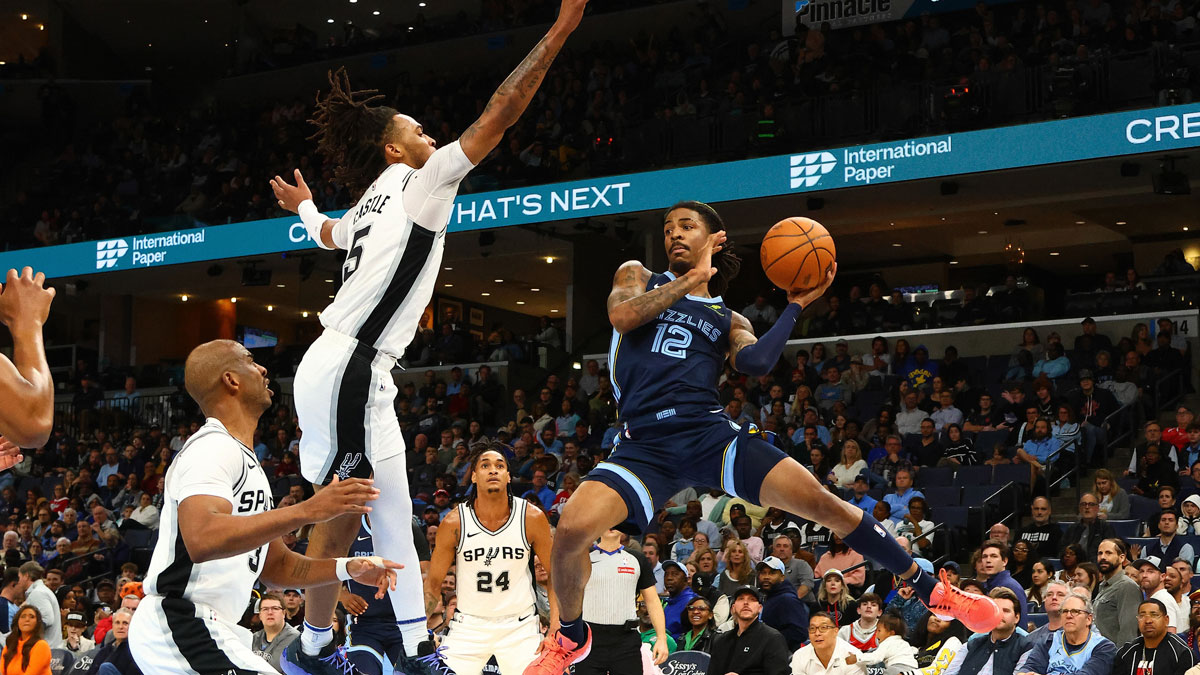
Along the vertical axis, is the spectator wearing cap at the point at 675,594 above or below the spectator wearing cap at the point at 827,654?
above

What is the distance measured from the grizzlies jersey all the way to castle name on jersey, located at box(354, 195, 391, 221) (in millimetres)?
1318

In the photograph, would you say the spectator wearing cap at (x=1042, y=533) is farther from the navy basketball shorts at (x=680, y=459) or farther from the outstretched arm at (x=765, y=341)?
the navy basketball shorts at (x=680, y=459)

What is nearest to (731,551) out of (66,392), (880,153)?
(880,153)

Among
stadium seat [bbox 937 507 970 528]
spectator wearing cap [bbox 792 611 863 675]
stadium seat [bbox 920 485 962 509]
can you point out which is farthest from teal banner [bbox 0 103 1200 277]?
spectator wearing cap [bbox 792 611 863 675]

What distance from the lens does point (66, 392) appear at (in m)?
28.1

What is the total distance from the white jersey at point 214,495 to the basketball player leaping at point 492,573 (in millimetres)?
3991

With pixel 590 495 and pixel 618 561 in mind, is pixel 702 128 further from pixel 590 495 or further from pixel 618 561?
pixel 590 495

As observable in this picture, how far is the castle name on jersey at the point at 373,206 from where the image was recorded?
5.80 m

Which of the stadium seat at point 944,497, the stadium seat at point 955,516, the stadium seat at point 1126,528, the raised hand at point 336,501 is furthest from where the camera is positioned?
the stadium seat at point 944,497

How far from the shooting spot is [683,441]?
240 inches

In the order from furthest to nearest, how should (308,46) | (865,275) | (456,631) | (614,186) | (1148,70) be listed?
(308,46)
(865,275)
(614,186)
(1148,70)
(456,631)

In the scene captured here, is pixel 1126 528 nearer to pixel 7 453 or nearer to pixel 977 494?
pixel 977 494

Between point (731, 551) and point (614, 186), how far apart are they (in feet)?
31.0

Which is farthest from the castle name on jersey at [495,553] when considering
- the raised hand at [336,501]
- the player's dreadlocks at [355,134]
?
the raised hand at [336,501]
